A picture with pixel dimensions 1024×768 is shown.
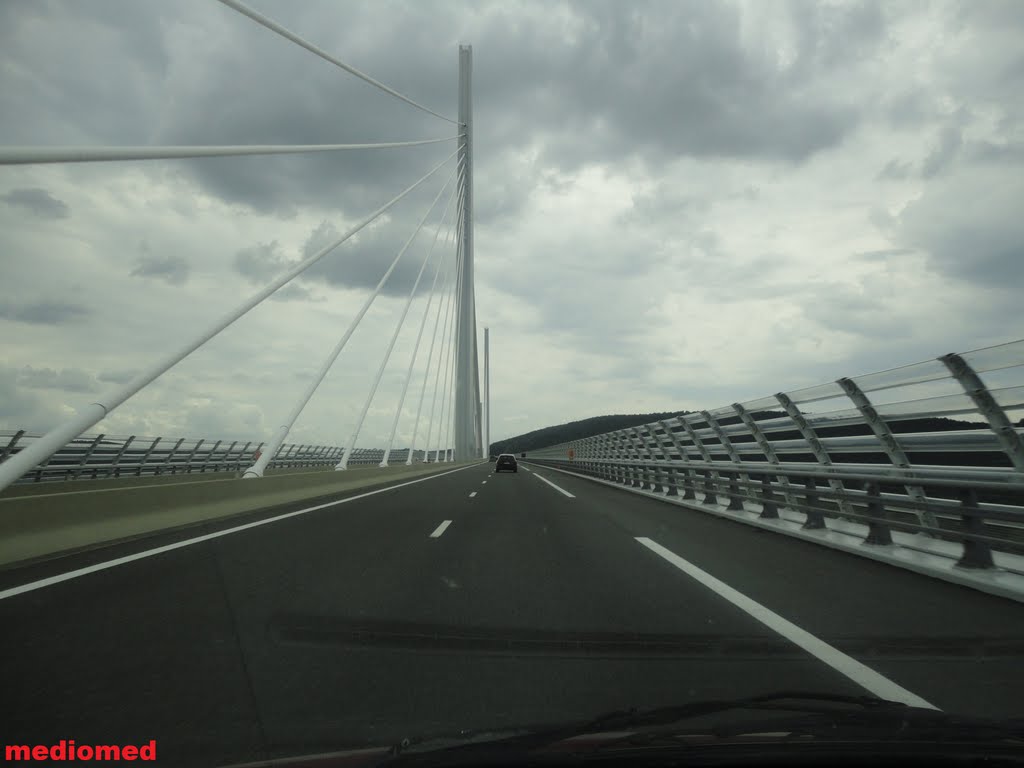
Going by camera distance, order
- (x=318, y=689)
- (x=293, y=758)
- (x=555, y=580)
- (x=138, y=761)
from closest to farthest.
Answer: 1. (x=293, y=758)
2. (x=138, y=761)
3. (x=318, y=689)
4. (x=555, y=580)

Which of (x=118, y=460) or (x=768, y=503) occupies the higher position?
(x=118, y=460)

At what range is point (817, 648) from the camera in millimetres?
4828

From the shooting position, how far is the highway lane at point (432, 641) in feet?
11.9

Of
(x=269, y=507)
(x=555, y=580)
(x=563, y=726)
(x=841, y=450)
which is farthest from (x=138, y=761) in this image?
(x=269, y=507)

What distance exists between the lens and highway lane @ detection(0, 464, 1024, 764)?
3615mm

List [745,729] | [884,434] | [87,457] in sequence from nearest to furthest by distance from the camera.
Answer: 1. [745,729]
2. [884,434]
3. [87,457]

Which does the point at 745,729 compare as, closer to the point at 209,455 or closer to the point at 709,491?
the point at 709,491

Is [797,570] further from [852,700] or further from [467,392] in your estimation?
[467,392]

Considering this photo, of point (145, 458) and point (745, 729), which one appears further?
point (145, 458)

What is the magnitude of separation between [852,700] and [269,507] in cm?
1427

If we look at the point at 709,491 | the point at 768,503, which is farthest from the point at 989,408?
the point at 709,491

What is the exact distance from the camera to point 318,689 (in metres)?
4.01

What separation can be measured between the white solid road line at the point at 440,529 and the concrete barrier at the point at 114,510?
12.9 ft

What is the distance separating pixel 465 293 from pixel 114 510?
45867 millimetres
